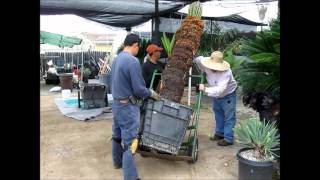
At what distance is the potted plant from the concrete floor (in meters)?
0.60

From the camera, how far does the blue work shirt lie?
406cm

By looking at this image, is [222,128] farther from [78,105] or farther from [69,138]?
[78,105]

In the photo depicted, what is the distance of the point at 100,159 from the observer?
5172 mm

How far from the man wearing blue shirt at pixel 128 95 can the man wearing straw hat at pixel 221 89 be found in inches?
53.7

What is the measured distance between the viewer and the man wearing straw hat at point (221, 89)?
5.29 m

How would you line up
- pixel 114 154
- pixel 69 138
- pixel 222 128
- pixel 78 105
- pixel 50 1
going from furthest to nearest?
pixel 78 105
pixel 50 1
pixel 69 138
pixel 222 128
pixel 114 154

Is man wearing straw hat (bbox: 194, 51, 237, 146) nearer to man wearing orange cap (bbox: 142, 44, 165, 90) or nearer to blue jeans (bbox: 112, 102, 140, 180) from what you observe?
man wearing orange cap (bbox: 142, 44, 165, 90)

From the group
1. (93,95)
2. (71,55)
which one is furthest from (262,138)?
(71,55)

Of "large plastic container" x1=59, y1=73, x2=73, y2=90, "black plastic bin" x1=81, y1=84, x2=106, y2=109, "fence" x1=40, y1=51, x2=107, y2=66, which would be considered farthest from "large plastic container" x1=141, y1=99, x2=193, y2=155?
"fence" x1=40, y1=51, x2=107, y2=66

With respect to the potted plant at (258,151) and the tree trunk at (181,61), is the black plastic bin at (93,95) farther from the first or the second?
the potted plant at (258,151)

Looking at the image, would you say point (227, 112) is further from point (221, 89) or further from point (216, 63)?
point (216, 63)
